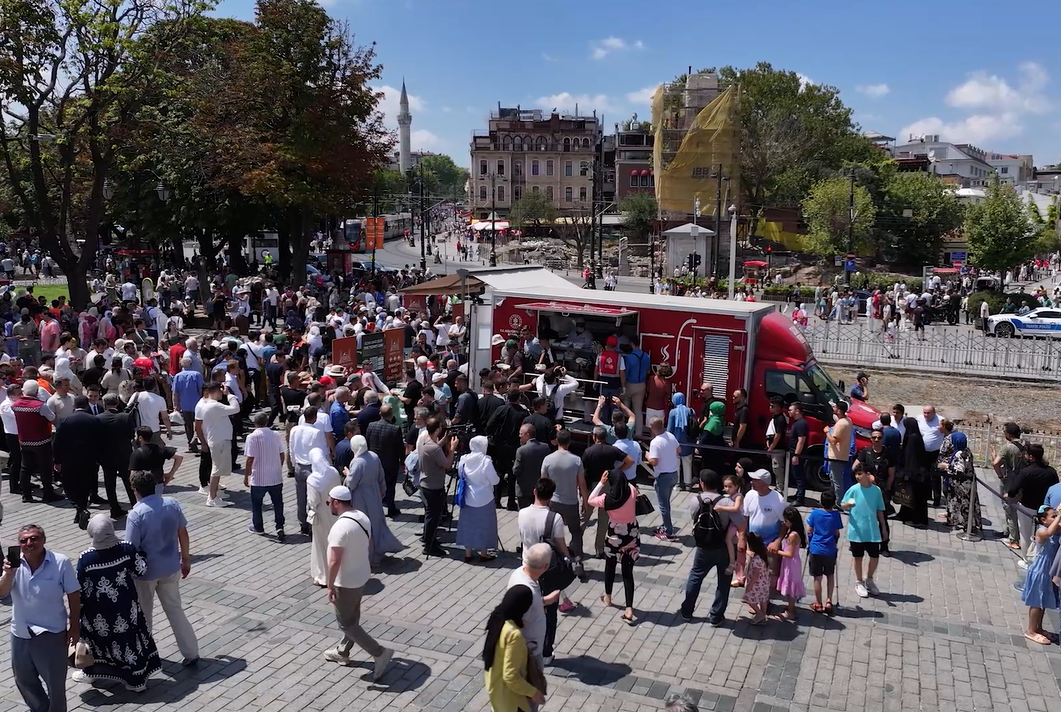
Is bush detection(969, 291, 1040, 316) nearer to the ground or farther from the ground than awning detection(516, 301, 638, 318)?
nearer to the ground

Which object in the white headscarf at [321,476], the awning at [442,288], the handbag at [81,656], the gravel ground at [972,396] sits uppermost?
the awning at [442,288]

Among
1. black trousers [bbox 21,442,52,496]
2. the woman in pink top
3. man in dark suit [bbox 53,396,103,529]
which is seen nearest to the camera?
the woman in pink top

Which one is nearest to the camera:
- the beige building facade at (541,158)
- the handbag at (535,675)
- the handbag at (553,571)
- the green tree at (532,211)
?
the handbag at (535,675)

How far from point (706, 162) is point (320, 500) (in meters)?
62.6

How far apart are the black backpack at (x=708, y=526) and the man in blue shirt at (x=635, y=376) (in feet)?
19.1

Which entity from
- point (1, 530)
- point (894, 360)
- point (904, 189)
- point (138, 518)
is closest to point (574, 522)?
point (138, 518)

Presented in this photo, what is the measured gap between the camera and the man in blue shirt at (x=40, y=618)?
5949mm

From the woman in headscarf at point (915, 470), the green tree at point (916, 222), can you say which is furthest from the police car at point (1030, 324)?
the green tree at point (916, 222)

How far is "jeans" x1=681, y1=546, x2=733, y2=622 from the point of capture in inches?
318

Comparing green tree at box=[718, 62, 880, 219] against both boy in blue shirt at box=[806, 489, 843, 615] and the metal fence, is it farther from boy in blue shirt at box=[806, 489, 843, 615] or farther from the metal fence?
boy in blue shirt at box=[806, 489, 843, 615]

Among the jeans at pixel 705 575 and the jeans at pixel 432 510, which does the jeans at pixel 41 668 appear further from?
the jeans at pixel 705 575

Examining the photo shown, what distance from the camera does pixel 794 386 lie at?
523 inches

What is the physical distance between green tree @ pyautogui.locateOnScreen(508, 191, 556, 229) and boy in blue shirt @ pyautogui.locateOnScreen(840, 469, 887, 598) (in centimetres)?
7937

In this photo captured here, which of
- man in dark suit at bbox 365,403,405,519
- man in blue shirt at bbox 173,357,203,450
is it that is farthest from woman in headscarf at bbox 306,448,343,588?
man in blue shirt at bbox 173,357,203,450
